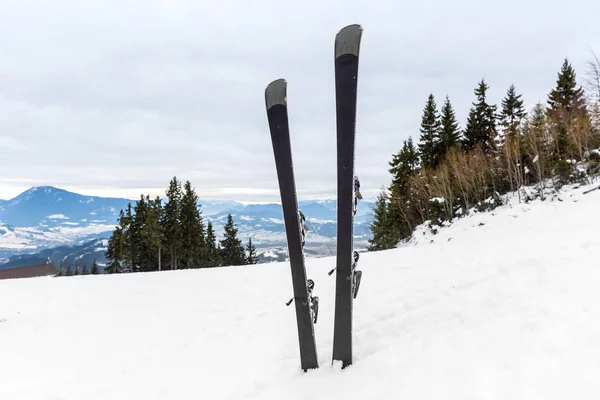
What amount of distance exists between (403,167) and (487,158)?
795cm

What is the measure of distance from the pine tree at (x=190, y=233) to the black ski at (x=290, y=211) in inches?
1090

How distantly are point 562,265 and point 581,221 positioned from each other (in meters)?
5.90

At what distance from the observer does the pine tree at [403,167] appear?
31781 millimetres

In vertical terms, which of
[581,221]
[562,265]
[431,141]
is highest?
[431,141]

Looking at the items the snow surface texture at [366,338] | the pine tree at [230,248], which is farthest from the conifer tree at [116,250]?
the snow surface texture at [366,338]

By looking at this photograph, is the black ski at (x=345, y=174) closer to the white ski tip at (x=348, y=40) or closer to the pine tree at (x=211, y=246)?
the white ski tip at (x=348, y=40)

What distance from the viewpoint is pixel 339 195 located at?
316cm

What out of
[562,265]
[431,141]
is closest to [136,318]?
[562,265]

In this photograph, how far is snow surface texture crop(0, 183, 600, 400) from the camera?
2.69 m

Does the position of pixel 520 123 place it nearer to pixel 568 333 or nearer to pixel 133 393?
pixel 568 333

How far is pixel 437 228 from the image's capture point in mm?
23281

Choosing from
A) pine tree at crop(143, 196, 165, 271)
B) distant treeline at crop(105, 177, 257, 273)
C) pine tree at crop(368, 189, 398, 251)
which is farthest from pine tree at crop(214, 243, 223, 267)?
pine tree at crop(368, 189, 398, 251)

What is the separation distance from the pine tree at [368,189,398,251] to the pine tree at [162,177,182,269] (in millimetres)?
19664

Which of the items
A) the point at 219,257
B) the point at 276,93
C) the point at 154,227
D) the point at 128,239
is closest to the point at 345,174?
the point at 276,93
